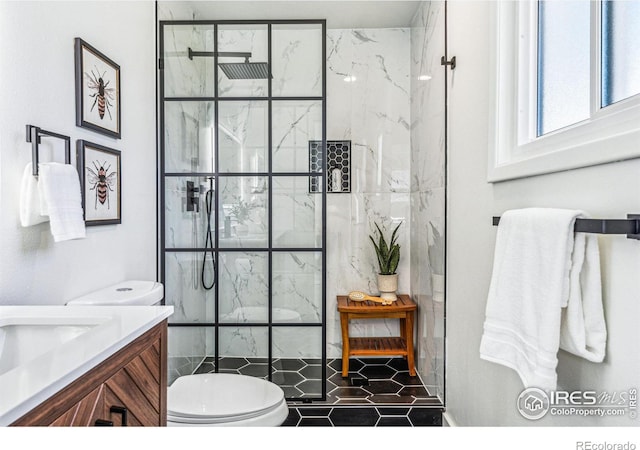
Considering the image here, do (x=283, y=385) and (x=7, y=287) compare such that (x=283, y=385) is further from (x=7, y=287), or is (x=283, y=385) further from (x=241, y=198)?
(x=7, y=287)

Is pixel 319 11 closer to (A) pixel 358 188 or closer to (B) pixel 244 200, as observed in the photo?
(A) pixel 358 188

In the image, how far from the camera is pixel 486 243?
143 centimetres

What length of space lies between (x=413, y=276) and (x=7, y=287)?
2.13m

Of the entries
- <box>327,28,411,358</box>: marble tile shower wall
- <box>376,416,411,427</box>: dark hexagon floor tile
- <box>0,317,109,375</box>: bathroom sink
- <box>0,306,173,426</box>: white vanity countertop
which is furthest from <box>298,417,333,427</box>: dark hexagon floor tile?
<box>0,317,109,375</box>: bathroom sink

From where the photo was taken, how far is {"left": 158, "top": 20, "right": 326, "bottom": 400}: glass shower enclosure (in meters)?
1.96

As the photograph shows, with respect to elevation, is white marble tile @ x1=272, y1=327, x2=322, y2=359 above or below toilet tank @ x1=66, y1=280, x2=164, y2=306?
below

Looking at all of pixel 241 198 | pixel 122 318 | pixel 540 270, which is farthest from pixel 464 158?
pixel 122 318

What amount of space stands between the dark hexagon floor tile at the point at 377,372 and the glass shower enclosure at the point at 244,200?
437mm

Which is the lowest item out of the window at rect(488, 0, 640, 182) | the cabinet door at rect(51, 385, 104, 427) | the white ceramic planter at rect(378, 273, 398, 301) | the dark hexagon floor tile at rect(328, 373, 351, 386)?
the dark hexagon floor tile at rect(328, 373, 351, 386)

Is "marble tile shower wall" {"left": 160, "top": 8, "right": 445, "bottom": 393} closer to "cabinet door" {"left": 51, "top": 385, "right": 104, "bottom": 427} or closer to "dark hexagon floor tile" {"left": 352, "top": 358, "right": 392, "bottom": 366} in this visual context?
"dark hexagon floor tile" {"left": 352, "top": 358, "right": 392, "bottom": 366}

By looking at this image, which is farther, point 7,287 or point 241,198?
point 241,198

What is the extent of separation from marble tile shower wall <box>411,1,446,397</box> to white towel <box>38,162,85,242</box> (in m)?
1.50

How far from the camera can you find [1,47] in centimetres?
104

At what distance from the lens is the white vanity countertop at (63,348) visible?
0.58 m
